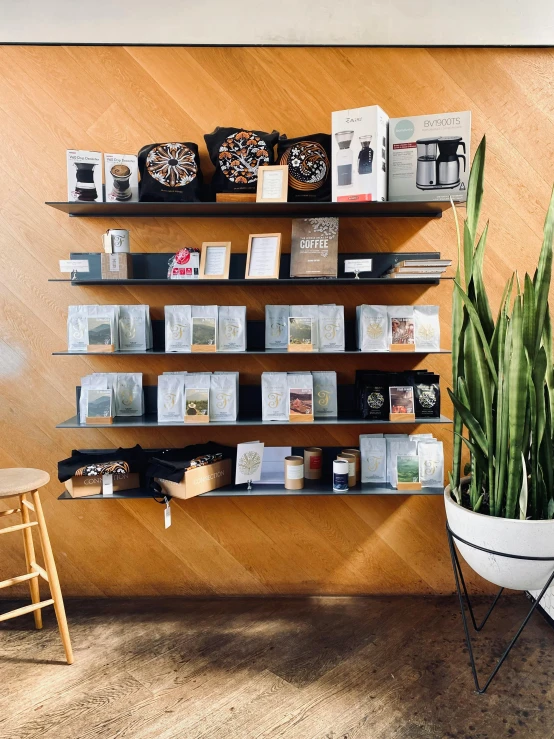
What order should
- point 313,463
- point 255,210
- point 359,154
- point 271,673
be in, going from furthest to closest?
1. point 313,463
2. point 255,210
3. point 359,154
4. point 271,673

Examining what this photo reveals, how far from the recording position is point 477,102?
266 cm

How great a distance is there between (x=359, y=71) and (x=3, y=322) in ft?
6.80

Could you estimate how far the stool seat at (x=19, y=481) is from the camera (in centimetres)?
220

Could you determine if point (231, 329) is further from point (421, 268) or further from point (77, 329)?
point (421, 268)

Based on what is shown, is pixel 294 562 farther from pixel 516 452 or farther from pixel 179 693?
pixel 516 452

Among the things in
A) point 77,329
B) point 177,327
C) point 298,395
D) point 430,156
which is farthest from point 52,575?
point 430,156

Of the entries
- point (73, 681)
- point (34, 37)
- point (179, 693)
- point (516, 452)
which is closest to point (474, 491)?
point (516, 452)

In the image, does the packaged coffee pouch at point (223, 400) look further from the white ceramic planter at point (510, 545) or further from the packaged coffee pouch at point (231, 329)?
the white ceramic planter at point (510, 545)

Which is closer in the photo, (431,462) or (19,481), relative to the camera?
(19,481)

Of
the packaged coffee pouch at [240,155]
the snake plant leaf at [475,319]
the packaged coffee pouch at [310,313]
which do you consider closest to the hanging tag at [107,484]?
the packaged coffee pouch at [310,313]

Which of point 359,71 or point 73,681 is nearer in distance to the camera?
point 73,681

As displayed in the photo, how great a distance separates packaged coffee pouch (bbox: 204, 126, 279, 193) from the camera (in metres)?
2.49

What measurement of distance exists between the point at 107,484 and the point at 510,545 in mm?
1694

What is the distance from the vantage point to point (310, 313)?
2559 mm
